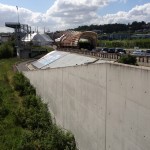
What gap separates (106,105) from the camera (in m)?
19.2

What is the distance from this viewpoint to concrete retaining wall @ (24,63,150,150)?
49.9ft

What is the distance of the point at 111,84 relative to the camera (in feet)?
60.6

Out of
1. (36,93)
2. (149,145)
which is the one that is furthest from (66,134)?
(36,93)

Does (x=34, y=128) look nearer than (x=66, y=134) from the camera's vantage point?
No

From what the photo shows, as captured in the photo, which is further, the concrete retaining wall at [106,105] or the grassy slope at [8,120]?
the grassy slope at [8,120]

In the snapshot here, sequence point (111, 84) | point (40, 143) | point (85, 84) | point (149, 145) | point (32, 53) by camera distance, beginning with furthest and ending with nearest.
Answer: point (32, 53) < point (40, 143) < point (85, 84) < point (111, 84) < point (149, 145)

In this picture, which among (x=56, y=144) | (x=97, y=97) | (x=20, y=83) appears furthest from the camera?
(x=20, y=83)

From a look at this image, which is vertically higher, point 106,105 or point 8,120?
point 106,105

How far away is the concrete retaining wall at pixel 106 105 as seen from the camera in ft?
49.9

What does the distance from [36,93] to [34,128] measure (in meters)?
12.2

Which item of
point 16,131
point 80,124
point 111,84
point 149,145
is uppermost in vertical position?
point 111,84

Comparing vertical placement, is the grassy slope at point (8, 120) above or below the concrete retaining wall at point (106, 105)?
below

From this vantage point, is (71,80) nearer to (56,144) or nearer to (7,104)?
(56,144)

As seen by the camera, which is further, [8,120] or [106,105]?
[8,120]
